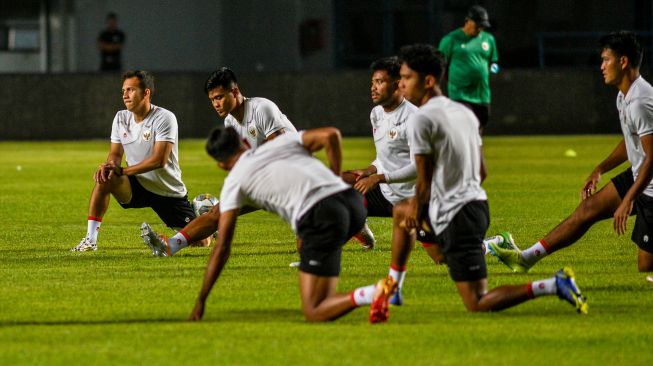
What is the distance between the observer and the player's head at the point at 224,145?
26.5 feet

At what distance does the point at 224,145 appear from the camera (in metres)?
8.06

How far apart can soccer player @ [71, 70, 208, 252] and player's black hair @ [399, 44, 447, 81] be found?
4.32m

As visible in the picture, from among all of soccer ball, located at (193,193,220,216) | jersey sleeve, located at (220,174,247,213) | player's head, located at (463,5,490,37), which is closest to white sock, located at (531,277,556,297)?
jersey sleeve, located at (220,174,247,213)

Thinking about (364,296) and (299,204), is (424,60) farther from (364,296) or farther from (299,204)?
(364,296)

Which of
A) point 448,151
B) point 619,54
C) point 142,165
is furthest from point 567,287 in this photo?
point 142,165

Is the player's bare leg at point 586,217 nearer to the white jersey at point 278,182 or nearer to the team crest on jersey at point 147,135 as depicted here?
the white jersey at point 278,182

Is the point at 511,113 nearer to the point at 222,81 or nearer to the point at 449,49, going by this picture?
the point at 449,49

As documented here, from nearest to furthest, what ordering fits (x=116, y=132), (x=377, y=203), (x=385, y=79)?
(x=385, y=79) → (x=377, y=203) → (x=116, y=132)

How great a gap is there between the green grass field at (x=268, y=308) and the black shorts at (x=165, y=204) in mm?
373

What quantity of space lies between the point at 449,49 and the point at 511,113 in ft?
42.1

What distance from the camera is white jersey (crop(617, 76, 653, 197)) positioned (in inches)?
377

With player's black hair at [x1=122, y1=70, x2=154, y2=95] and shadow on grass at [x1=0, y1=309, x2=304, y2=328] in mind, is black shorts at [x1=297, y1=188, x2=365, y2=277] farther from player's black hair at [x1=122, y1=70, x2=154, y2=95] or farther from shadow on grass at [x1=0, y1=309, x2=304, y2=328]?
player's black hair at [x1=122, y1=70, x2=154, y2=95]

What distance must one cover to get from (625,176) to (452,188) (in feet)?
7.83

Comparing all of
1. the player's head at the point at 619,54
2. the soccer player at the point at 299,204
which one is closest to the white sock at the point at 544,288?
the soccer player at the point at 299,204
